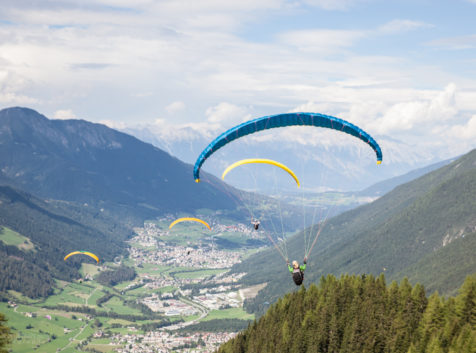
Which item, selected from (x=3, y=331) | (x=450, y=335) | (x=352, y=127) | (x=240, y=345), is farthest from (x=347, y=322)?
(x=3, y=331)

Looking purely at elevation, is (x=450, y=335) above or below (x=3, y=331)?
below

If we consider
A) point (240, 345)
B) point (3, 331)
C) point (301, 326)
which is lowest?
point (240, 345)

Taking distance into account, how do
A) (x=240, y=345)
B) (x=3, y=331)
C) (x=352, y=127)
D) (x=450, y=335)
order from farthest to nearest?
(x=240, y=345)
(x=450, y=335)
(x=352, y=127)
(x=3, y=331)

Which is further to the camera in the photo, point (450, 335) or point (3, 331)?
point (450, 335)

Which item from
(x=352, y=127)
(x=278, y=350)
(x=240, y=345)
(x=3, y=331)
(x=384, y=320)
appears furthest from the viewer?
(x=240, y=345)

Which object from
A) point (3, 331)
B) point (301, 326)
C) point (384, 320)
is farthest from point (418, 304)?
point (3, 331)

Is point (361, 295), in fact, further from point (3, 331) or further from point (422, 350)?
point (3, 331)

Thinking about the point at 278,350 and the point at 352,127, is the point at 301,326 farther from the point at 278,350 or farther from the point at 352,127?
the point at 352,127
